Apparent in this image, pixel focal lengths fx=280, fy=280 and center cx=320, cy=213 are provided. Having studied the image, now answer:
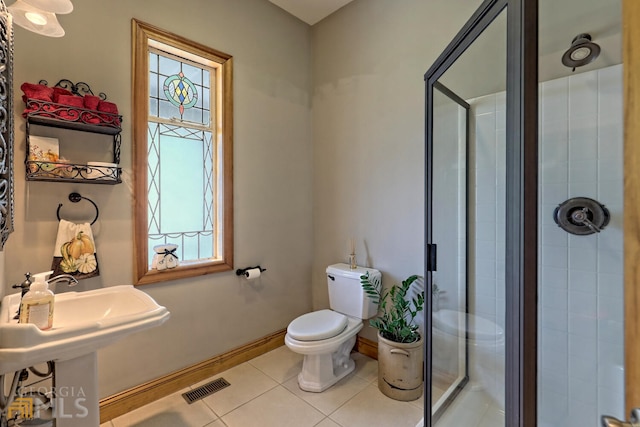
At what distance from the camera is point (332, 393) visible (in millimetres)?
1938

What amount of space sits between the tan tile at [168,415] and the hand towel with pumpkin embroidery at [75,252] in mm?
916

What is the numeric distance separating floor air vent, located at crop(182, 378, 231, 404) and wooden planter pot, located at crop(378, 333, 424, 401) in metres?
1.16

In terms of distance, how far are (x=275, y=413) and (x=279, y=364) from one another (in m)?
0.54

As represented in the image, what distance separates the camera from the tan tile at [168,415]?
1668 mm

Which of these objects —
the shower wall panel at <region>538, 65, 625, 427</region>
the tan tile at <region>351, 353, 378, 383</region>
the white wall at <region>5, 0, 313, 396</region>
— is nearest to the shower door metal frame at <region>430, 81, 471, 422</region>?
the shower wall panel at <region>538, 65, 625, 427</region>

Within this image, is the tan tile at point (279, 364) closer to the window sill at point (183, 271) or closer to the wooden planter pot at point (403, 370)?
the wooden planter pot at point (403, 370)

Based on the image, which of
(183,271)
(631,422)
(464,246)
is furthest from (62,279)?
(464,246)

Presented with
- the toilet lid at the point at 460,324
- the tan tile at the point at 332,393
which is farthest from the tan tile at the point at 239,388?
the toilet lid at the point at 460,324

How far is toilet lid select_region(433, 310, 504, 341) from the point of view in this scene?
1526mm

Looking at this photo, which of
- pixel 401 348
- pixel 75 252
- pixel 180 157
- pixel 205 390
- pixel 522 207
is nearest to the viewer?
pixel 522 207

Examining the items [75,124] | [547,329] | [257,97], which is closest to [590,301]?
[547,329]

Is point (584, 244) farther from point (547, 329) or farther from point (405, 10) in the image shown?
point (405, 10)

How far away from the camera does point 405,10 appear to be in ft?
7.06

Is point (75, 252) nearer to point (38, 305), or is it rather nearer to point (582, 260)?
point (38, 305)
